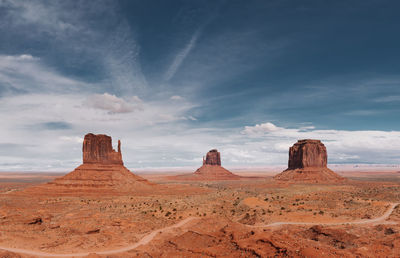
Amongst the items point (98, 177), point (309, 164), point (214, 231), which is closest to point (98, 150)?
point (98, 177)

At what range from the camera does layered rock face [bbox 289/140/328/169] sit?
13300 centimetres

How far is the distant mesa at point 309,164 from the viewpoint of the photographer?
124 m

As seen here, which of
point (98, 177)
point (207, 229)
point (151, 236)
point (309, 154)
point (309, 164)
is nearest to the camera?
point (151, 236)

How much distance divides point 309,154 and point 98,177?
105m

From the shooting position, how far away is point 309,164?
133 metres

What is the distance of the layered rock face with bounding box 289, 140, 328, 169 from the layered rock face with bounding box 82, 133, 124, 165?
313ft

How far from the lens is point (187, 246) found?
26438mm

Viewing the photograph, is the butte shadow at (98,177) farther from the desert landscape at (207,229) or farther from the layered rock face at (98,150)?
the desert landscape at (207,229)

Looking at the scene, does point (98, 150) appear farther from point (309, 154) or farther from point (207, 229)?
point (309, 154)

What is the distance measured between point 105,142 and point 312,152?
341 feet

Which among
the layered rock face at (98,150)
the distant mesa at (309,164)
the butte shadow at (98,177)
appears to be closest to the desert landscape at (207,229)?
the butte shadow at (98,177)

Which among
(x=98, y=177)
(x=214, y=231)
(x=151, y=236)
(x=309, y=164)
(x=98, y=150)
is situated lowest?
(x=151, y=236)

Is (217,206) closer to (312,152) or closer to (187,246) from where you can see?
(187,246)

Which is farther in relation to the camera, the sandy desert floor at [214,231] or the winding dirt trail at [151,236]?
the winding dirt trail at [151,236]
